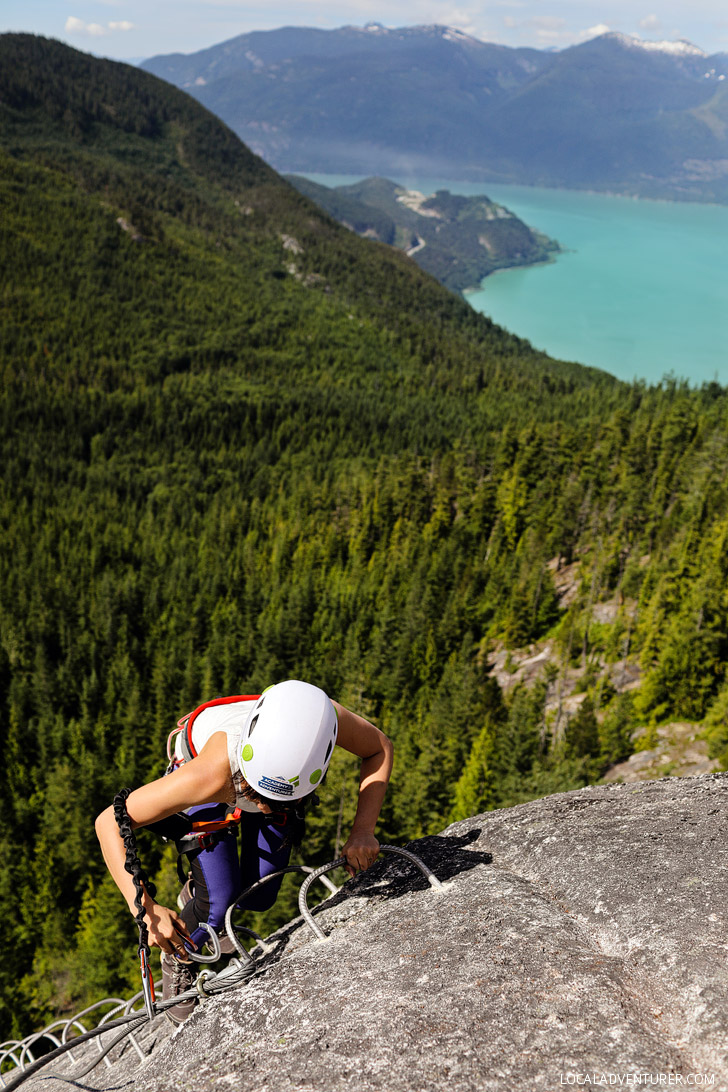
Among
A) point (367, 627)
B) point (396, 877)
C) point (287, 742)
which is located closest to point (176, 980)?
point (396, 877)

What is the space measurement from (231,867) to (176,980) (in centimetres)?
114

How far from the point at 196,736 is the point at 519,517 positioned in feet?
326

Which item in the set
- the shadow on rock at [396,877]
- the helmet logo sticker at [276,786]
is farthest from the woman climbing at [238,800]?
the shadow on rock at [396,877]

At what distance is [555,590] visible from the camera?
9125 cm

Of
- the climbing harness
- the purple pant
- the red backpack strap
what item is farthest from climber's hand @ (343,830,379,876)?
the red backpack strap

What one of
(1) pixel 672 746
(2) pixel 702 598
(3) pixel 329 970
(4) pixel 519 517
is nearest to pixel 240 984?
(3) pixel 329 970

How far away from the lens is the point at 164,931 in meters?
5.69

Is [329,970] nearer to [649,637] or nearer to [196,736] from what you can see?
[196,736]

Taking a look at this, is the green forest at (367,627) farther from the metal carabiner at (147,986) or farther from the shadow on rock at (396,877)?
the metal carabiner at (147,986)

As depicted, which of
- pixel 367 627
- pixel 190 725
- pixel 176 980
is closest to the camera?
pixel 176 980

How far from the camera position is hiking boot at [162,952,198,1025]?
19.4 ft

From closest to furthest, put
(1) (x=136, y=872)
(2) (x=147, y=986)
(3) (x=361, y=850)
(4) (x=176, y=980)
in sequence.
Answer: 1. (1) (x=136, y=872)
2. (2) (x=147, y=986)
3. (3) (x=361, y=850)
4. (4) (x=176, y=980)

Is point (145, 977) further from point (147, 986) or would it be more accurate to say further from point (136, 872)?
point (136, 872)

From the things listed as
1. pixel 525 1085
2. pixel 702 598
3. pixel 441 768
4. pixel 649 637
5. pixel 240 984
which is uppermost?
pixel 525 1085
